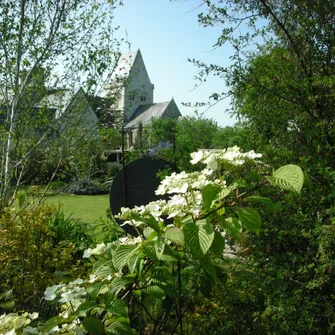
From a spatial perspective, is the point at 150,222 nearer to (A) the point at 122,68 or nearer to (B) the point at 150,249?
(B) the point at 150,249

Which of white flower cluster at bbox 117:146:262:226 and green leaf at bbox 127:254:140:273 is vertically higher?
white flower cluster at bbox 117:146:262:226

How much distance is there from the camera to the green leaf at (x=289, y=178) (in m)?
1.59

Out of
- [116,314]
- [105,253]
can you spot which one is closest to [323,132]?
[105,253]

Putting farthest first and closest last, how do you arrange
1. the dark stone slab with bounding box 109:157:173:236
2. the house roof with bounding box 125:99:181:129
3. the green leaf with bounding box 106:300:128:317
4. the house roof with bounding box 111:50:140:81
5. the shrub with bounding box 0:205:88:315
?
the house roof with bounding box 125:99:181:129 < the house roof with bounding box 111:50:140:81 < the dark stone slab with bounding box 109:157:173:236 < the shrub with bounding box 0:205:88:315 < the green leaf with bounding box 106:300:128:317

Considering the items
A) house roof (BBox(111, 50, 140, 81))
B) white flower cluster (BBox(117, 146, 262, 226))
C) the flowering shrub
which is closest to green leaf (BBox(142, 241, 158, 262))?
the flowering shrub

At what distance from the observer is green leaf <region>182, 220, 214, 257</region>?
162 centimetres

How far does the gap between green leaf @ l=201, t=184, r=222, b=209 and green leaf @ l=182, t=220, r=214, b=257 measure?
8 cm

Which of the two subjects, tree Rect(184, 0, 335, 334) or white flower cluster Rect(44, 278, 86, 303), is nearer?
white flower cluster Rect(44, 278, 86, 303)

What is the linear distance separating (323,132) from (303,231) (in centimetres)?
112

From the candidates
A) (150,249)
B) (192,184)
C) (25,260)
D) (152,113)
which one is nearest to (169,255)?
(150,249)

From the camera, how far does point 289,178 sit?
5.35 ft

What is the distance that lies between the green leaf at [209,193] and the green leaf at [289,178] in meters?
0.23

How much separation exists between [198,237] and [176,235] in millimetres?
91

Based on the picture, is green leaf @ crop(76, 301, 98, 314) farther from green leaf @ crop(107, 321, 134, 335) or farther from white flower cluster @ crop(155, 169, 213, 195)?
white flower cluster @ crop(155, 169, 213, 195)
